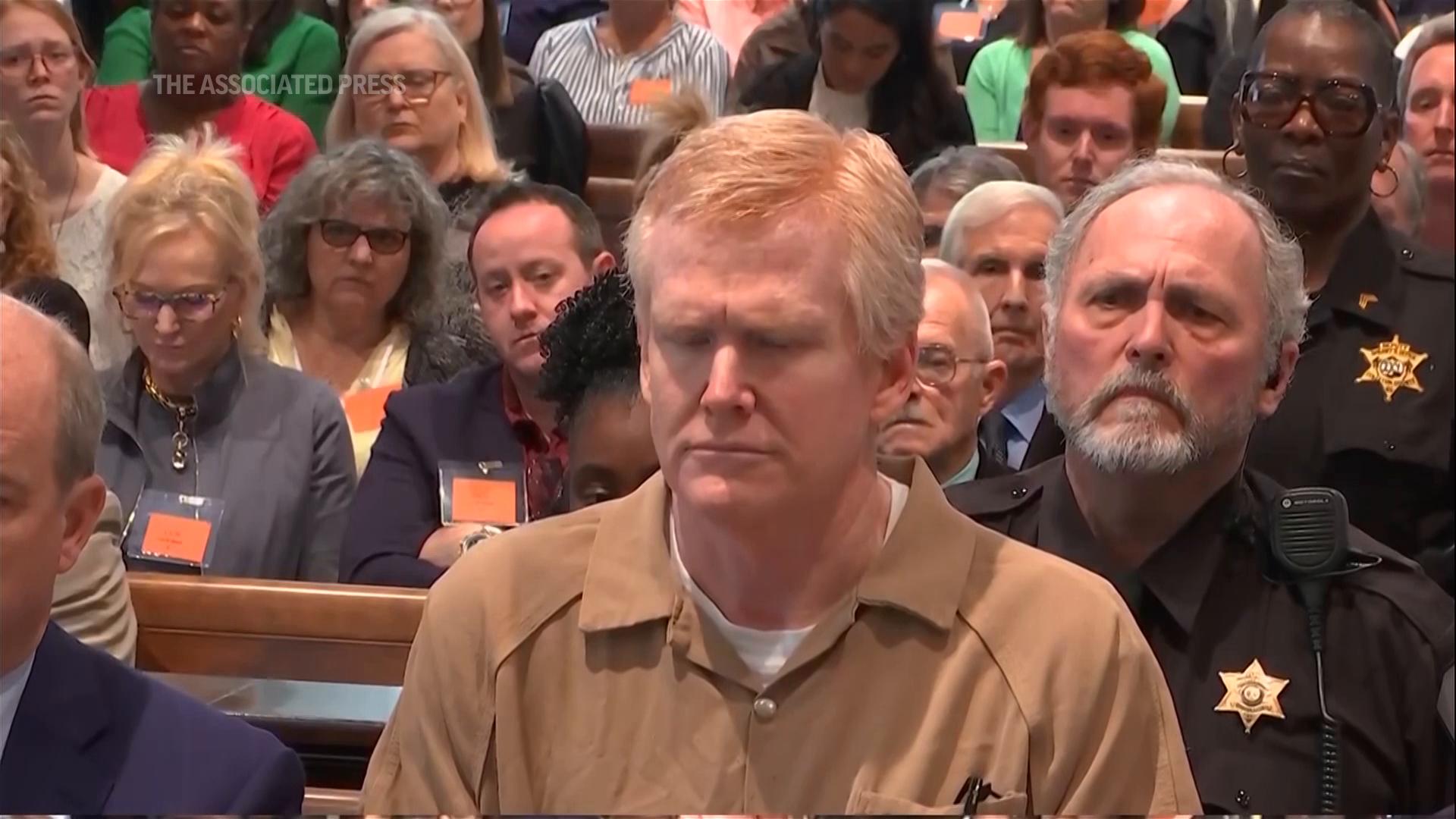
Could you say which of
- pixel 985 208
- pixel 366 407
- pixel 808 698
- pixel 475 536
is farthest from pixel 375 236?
pixel 808 698

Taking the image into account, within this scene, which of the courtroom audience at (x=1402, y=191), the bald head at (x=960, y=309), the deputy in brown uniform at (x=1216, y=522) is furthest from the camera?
the courtroom audience at (x=1402, y=191)

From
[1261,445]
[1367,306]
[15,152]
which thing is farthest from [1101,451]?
[15,152]

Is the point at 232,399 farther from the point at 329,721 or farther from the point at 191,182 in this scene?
the point at 329,721

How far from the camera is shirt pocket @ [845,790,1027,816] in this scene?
1.04 meters

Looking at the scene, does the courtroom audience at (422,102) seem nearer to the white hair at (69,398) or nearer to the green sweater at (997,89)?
the green sweater at (997,89)

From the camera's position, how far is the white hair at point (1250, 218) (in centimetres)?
146

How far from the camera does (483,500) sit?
79.5 inches

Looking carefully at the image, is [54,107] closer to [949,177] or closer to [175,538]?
[175,538]

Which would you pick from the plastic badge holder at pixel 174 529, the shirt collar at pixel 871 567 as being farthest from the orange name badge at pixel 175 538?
the shirt collar at pixel 871 567

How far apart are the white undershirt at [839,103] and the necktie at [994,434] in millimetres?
481

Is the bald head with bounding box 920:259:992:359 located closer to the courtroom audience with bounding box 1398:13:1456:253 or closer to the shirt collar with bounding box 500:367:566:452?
the shirt collar with bounding box 500:367:566:452

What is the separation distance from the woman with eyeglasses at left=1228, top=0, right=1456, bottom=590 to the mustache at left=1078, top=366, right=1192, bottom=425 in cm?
43

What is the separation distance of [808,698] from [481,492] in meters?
1.01

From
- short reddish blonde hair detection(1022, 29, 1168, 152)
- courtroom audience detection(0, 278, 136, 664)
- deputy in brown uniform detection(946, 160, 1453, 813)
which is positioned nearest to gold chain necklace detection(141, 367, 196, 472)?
courtroom audience detection(0, 278, 136, 664)
